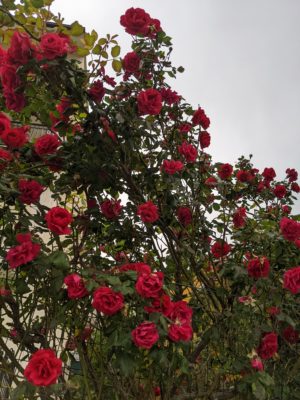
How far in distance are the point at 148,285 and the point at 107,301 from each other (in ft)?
0.48

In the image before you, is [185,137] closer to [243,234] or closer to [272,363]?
[243,234]

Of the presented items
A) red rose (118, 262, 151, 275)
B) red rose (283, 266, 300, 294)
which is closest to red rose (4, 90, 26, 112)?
red rose (118, 262, 151, 275)

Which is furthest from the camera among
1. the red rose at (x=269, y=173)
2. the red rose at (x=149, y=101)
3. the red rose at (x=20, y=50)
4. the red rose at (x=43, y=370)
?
the red rose at (x=269, y=173)

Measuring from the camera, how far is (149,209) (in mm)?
1891

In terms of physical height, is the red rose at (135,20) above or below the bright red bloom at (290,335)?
above

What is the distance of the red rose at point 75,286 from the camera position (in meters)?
1.41

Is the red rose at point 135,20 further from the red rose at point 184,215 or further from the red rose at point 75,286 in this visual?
the red rose at point 75,286

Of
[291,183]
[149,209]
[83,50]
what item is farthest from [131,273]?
[291,183]

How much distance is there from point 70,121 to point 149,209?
0.66 metres

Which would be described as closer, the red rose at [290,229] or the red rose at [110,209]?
the red rose at [290,229]

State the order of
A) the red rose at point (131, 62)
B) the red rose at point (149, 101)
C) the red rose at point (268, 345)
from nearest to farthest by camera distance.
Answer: the red rose at point (268, 345) → the red rose at point (149, 101) → the red rose at point (131, 62)

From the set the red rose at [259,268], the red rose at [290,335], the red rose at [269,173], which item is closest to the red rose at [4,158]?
the red rose at [259,268]

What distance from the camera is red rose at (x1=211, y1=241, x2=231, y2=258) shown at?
233 cm

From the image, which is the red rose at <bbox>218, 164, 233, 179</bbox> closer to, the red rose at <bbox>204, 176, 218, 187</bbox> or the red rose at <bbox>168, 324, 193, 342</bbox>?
the red rose at <bbox>204, 176, 218, 187</bbox>
